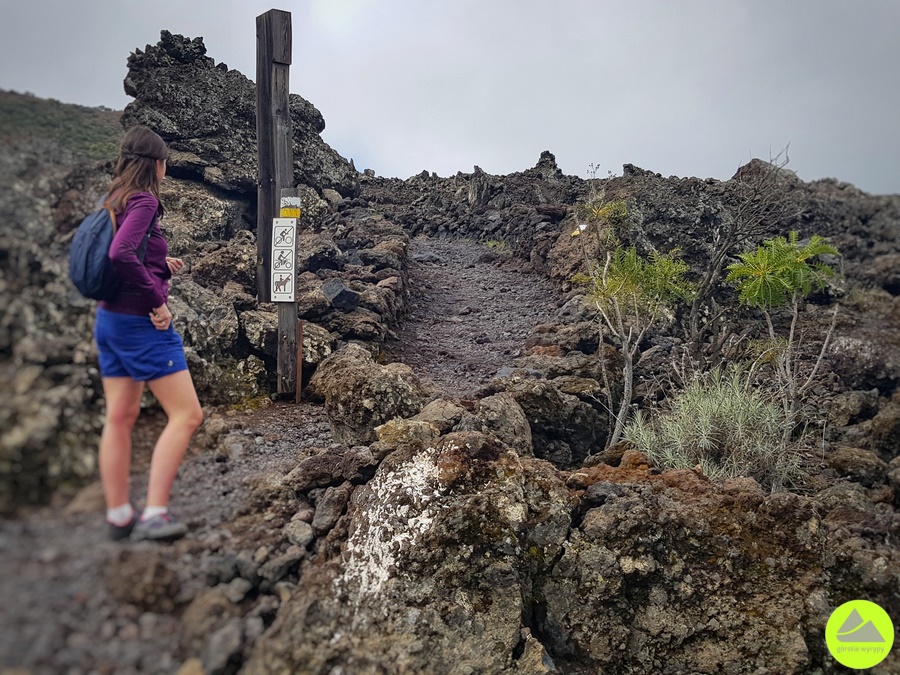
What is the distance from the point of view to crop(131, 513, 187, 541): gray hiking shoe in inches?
65.7

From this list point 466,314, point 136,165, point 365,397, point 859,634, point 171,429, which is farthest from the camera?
point 466,314

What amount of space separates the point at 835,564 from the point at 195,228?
7.72 m

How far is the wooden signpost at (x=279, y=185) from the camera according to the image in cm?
500

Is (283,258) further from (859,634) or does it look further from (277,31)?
(859,634)

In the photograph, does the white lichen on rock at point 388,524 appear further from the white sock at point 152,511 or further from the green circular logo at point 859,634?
the green circular logo at point 859,634

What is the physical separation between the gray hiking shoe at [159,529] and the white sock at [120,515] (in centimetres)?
4

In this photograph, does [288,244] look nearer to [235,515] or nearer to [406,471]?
[406,471]

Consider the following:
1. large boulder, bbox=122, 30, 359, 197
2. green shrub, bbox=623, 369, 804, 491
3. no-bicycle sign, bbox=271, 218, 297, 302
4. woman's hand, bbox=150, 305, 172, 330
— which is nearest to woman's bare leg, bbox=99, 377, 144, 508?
woman's hand, bbox=150, 305, 172, 330

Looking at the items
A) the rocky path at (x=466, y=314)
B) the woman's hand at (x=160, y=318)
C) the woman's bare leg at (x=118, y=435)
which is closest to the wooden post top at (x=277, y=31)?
the rocky path at (x=466, y=314)

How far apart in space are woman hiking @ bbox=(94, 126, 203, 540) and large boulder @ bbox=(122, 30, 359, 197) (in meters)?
6.65

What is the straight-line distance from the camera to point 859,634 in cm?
299

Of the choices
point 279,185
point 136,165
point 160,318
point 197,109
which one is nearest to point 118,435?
point 160,318

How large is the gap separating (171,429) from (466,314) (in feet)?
30.5

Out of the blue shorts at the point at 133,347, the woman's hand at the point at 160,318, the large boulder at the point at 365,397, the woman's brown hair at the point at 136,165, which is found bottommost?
the large boulder at the point at 365,397
